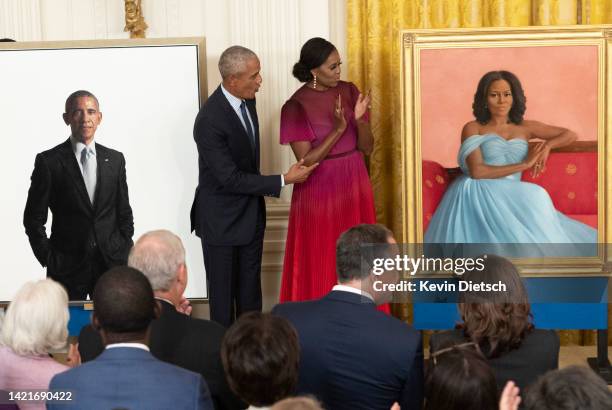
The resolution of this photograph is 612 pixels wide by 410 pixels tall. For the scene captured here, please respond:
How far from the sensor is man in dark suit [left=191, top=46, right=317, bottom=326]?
5.33 meters

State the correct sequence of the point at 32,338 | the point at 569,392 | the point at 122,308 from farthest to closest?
the point at 32,338 < the point at 122,308 < the point at 569,392

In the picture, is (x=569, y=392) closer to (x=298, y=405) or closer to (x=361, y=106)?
(x=298, y=405)

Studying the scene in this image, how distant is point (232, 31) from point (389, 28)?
40.3 inches

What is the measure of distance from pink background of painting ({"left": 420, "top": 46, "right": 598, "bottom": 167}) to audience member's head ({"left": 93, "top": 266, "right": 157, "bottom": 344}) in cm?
294

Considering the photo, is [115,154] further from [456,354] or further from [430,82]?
[456,354]

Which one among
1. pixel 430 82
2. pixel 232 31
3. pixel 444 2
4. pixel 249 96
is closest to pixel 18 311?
pixel 249 96

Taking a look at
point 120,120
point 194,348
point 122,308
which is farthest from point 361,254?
point 120,120

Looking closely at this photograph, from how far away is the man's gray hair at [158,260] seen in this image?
3.43 m

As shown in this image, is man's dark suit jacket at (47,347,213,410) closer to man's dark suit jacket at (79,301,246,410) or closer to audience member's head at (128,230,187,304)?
man's dark suit jacket at (79,301,246,410)

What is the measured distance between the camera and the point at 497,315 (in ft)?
10.6

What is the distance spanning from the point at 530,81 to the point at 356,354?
2.69 meters

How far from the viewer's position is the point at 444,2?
239 inches

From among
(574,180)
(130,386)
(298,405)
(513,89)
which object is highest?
(513,89)

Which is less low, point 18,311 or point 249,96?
point 249,96
